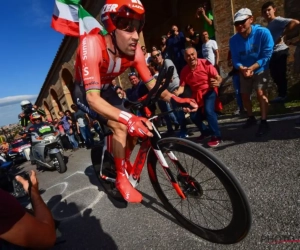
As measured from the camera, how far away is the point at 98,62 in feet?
6.40

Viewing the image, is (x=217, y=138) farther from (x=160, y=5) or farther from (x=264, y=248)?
(x=160, y=5)

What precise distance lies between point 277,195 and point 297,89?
167 inches

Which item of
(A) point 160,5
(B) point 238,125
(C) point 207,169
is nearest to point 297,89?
(B) point 238,125

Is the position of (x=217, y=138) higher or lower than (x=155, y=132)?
lower

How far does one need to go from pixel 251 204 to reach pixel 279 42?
4.17 m

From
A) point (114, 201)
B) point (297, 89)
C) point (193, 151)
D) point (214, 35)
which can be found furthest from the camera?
point (214, 35)

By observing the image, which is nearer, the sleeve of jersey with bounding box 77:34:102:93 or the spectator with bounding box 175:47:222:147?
the sleeve of jersey with bounding box 77:34:102:93

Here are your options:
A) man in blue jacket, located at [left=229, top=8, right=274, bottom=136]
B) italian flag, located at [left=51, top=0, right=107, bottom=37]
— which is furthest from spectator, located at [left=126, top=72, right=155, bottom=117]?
man in blue jacket, located at [left=229, top=8, right=274, bottom=136]

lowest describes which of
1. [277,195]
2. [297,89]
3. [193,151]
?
[297,89]

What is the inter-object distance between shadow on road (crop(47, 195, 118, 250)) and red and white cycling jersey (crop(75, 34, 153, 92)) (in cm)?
156

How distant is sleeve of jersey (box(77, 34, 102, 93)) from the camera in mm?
1862

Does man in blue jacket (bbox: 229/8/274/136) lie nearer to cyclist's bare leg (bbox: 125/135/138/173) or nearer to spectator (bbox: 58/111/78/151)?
cyclist's bare leg (bbox: 125/135/138/173)

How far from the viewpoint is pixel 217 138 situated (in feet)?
12.0

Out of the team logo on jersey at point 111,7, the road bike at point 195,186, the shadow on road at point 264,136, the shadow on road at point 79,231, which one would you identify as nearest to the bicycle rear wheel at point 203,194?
the road bike at point 195,186
